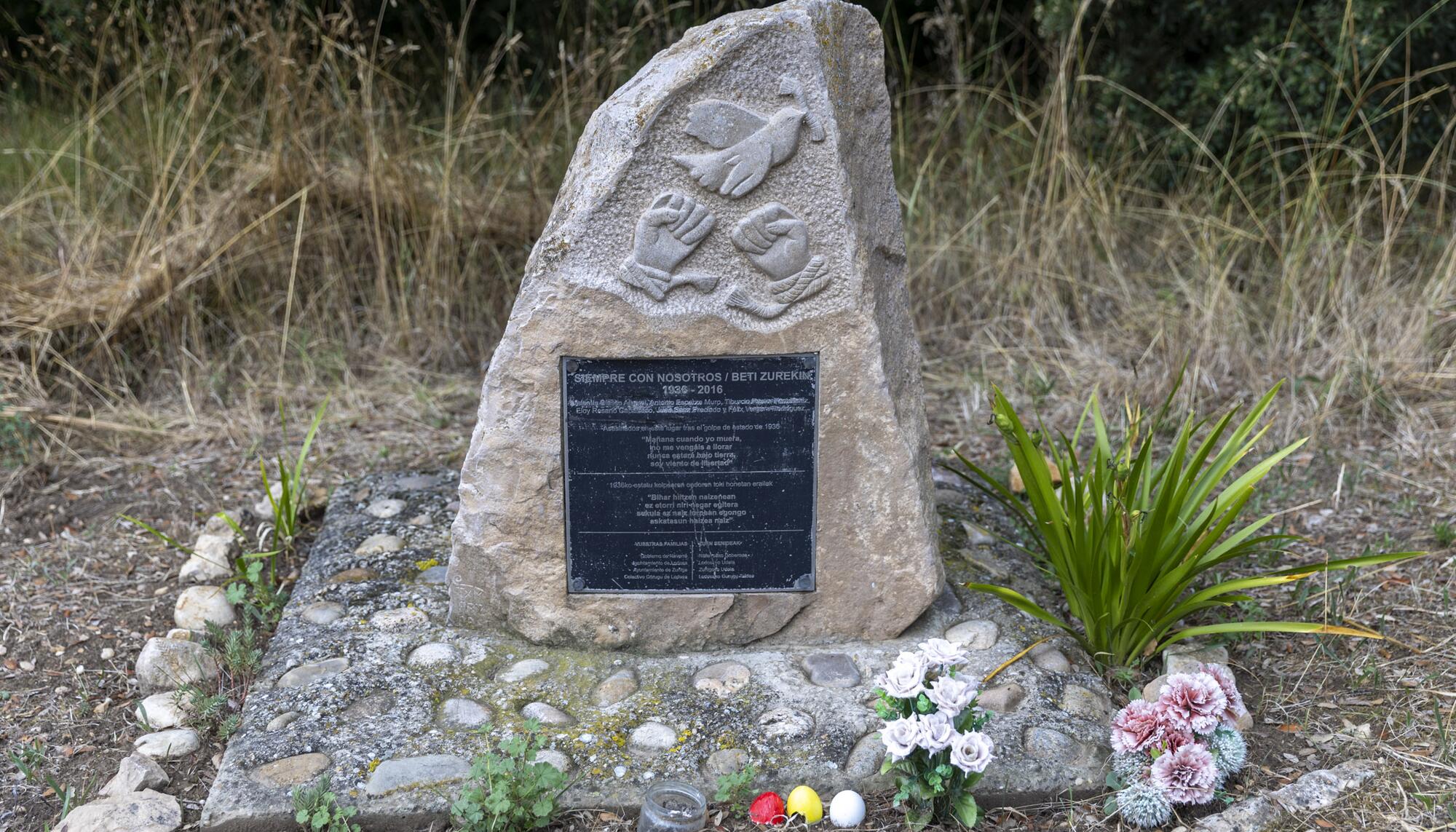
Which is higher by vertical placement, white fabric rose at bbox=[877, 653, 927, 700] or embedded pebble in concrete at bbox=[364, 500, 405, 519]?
white fabric rose at bbox=[877, 653, 927, 700]

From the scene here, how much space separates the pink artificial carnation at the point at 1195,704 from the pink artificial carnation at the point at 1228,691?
3 cm

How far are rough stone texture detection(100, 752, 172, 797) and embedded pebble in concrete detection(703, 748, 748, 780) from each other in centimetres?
110

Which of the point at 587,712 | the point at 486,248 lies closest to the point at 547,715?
the point at 587,712

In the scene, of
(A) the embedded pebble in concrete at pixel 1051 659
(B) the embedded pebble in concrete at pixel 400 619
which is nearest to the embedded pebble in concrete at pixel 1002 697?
(A) the embedded pebble in concrete at pixel 1051 659

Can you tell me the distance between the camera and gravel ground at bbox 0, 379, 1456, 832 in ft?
8.15

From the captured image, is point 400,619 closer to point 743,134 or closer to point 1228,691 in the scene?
point 743,134

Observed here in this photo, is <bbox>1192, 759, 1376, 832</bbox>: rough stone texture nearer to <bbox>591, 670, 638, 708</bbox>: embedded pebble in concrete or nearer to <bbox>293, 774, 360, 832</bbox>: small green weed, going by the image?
<bbox>591, 670, 638, 708</bbox>: embedded pebble in concrete

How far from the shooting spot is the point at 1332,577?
127 inches

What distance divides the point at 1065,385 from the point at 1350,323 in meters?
0.99

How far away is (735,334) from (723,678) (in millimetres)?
744

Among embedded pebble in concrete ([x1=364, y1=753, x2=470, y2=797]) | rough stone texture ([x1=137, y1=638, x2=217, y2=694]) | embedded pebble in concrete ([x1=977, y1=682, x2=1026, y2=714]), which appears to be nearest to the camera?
embedded pebble in concrete ([x1=364, y1=753, x2=470, y2=797])

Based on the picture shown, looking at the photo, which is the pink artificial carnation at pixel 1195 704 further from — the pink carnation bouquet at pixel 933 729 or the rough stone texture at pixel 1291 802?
the pink carnation bouquet at pixel 933 729

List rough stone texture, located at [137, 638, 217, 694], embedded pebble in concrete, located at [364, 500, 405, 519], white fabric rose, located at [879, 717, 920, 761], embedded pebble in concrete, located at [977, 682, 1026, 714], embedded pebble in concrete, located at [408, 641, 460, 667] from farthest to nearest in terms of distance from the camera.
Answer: embedded pebble in concrete, located at [364, 500, 405, 519]
rough stone texture, located at [137, 638, 217, 694]
embedded pebble in concrete, located at [408, 641, 460, 667]
embedded pebble in concrete, located at [977, 682, 1026, 714]
white fabric rose, located at [879, 717, 920, 761]

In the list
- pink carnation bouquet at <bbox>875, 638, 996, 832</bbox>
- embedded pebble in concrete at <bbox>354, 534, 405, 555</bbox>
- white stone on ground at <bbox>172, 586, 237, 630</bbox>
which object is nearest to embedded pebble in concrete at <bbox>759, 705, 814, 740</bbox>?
pink carnation bouquet at <bbox>875, 638, 996, 832</bbox>
